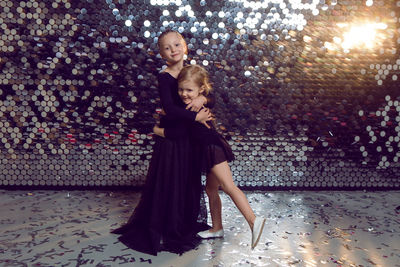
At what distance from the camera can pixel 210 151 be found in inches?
68.5

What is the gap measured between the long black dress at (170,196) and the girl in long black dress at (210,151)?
5 centimetres

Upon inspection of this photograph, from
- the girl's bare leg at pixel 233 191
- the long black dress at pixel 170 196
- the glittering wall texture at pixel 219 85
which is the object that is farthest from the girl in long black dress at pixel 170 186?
the glittering wall texture at pixel 219 85

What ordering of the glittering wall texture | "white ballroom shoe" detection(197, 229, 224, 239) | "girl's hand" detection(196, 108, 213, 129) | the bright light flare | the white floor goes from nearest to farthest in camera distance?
the white floor, "girl's hand" detection(196, 108, 213, 129), "white ballroom shoe" detection(197, 229, 224, 239), the glittering wall texture, the bright light flare

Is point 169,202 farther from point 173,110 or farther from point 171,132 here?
point 173,110

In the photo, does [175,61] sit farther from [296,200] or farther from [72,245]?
[296,200]

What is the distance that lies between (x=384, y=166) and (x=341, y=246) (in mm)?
1392

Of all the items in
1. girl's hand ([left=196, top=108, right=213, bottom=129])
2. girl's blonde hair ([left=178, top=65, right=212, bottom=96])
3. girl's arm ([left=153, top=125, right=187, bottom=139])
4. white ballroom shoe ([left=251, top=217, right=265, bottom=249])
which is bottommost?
white ballroom shoe ([left=251, top=217, right=265, bottom=249])

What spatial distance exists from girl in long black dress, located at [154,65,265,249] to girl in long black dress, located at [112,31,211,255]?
0.16ft

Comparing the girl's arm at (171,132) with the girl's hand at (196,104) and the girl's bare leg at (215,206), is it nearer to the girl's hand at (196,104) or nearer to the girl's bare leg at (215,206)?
the girl's hand at (196,104)

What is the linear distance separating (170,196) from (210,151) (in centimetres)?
33

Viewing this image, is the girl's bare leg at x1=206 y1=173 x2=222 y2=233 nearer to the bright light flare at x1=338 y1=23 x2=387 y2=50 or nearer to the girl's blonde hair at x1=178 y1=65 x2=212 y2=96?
the girl's blonde hair at x1=178 y1=65 x2=212 y2=96

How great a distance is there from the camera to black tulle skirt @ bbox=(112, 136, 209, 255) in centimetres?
179

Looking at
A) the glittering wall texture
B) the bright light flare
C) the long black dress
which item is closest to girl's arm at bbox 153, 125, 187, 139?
the long black dress

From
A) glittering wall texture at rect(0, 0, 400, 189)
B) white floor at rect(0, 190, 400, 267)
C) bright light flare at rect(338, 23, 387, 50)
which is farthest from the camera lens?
Answer: bright light flare at rect(338, 23, 387, 50)
